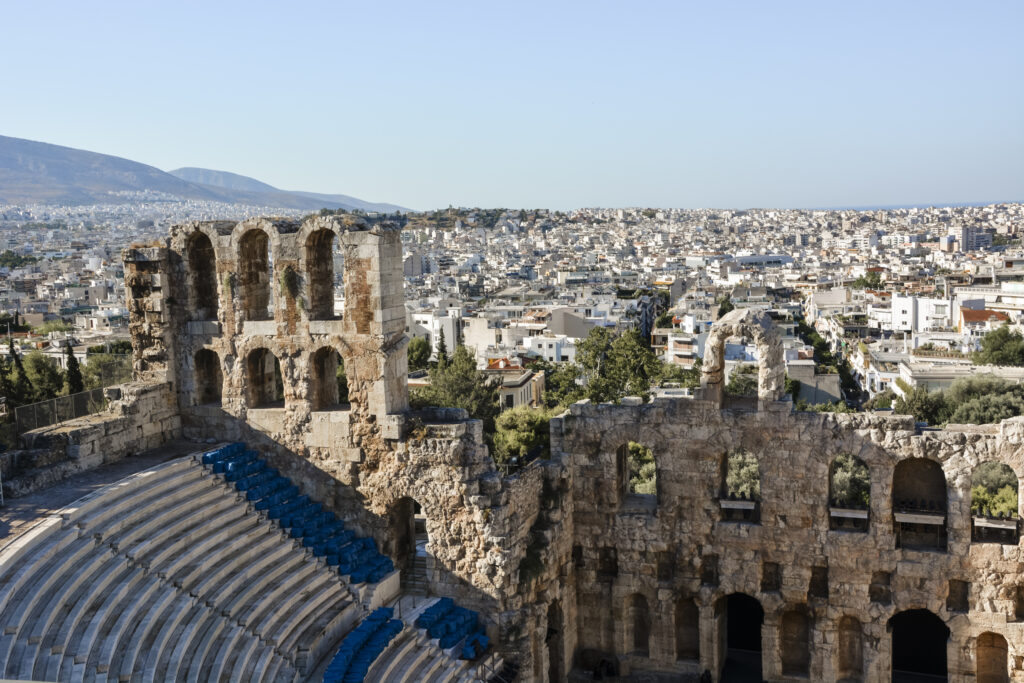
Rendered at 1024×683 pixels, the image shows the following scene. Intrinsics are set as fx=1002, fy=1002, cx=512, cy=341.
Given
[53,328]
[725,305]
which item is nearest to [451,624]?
[53,328]

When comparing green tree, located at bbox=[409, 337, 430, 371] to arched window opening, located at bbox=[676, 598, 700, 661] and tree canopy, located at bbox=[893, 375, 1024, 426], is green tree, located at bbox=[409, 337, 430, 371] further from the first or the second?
arched window opening, located at bbox=[676, 598, 700, 661]

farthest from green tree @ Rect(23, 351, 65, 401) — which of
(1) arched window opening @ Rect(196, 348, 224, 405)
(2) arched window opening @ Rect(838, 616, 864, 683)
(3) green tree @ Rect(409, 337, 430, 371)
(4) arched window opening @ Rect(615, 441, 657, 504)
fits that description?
(2) arched window opening @ Rect(838, 616, 864, 683)

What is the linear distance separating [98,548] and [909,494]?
17442mm

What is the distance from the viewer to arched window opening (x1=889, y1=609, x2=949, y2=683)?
79.2 ft

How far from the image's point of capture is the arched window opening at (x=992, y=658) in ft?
70.7

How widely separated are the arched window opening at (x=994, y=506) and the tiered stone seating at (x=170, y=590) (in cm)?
1332

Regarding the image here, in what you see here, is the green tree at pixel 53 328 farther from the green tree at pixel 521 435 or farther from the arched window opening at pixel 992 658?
the arched window opening at pixel 992 658

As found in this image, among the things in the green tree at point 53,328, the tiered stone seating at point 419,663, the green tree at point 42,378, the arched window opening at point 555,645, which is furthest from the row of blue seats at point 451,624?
the green tree at point 53,328

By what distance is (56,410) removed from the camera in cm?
2178

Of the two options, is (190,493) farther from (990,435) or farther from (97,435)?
(990,435)

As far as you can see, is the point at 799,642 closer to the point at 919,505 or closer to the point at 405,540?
the point at 919,505

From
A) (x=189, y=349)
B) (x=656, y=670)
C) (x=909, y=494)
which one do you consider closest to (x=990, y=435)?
(x=909, y=494)

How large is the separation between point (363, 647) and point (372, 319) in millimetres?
6931

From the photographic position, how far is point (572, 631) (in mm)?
24125
